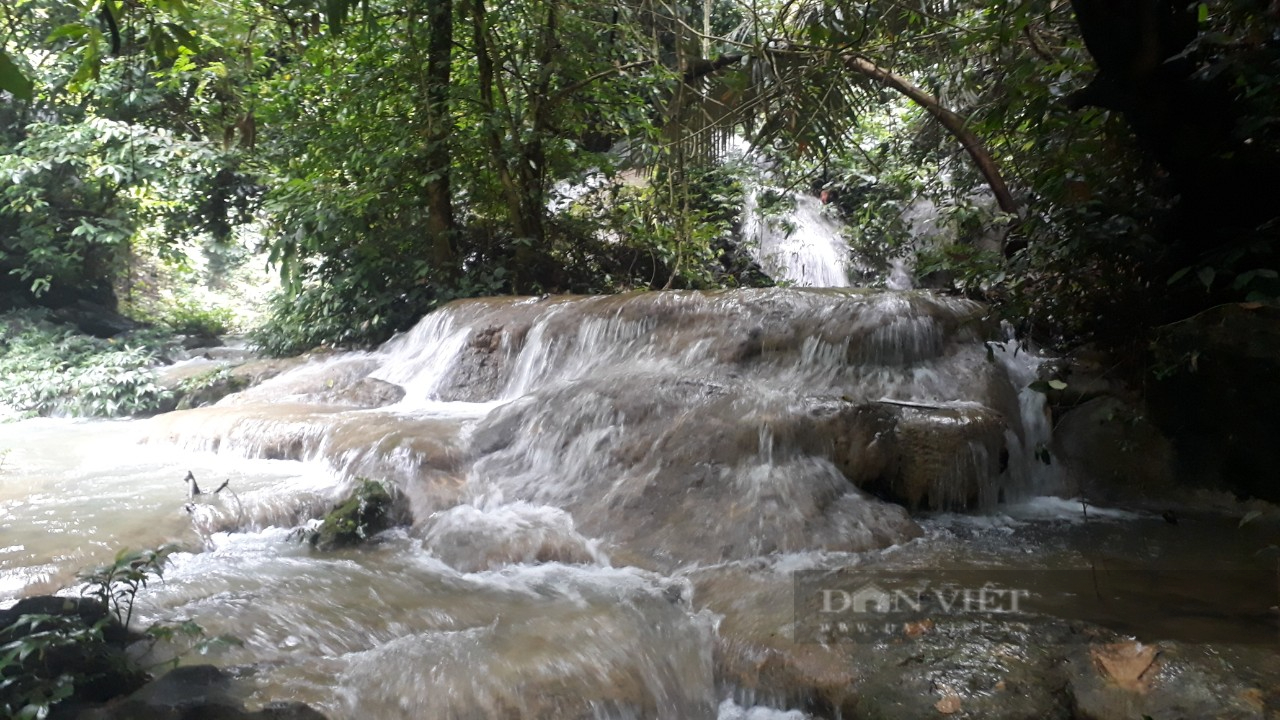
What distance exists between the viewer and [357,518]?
4.22 m

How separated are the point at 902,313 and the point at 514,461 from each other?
2.89 metres

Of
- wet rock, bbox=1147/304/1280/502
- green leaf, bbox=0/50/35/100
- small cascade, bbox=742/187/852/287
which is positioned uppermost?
small cascade, bbox=742/187/852/287

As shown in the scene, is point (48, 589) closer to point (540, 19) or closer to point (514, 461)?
point (514, 461)

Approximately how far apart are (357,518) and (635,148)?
17.8 feet

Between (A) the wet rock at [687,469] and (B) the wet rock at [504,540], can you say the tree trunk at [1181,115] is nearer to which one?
(A) the wet rock at [687,469]

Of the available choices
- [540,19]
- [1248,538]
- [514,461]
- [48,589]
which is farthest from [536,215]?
[1248,538]

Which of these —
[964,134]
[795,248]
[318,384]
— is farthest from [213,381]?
[964,134]

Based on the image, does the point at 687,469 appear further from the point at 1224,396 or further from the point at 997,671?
the point at 1224,396

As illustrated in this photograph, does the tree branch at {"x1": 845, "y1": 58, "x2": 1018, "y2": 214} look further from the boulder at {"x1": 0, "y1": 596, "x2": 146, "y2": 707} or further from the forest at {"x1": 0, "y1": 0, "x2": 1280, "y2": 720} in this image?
the boulder at {"x1": 0, "y1": 596, "x2": 146, "y2": 707}

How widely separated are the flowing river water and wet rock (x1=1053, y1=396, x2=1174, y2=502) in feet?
0.59

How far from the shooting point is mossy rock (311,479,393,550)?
4.12 m

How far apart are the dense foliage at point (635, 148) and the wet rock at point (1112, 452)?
0.49m

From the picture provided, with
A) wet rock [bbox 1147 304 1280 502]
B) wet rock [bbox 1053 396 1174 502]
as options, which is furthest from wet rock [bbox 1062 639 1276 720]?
wet rock [bbox 1053 396 1174 502]

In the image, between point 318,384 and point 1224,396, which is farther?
point 318,384
